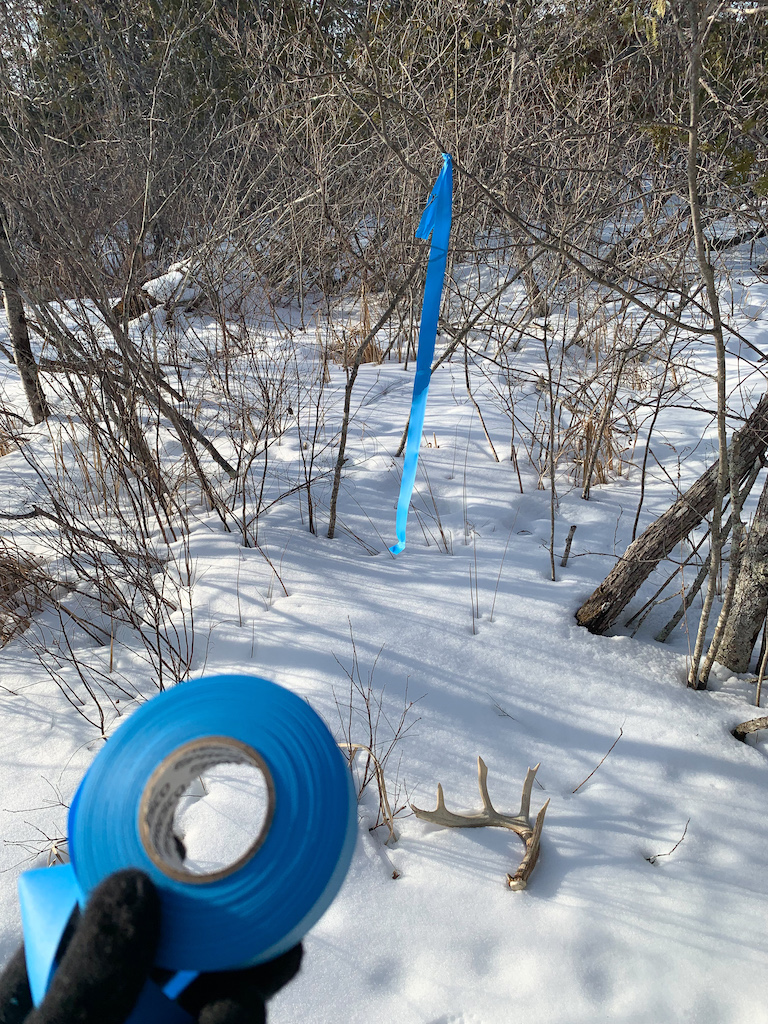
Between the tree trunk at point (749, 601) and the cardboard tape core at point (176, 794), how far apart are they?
1589 millimetres

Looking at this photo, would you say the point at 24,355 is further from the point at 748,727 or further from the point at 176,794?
the point at 748,727

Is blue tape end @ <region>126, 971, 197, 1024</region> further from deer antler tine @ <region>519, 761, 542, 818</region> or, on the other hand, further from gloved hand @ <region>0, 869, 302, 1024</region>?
deer antler tine @ <region>519, 761, 542, 818</region>

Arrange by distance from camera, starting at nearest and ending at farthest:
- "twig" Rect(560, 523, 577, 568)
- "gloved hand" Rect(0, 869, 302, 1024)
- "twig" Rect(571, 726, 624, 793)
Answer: "gloved hand" Rect(0, 869, 302, 1024) → "twig" Rect(571, 726, 624, 793) → "twig" Rect(560, 523, 577, 568)

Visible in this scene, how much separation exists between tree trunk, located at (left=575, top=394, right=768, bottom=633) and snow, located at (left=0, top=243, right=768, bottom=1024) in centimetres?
8

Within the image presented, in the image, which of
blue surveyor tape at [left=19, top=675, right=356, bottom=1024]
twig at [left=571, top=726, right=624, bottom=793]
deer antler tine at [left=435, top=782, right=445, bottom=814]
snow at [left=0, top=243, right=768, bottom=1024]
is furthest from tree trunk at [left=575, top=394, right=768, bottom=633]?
blue surveyor tape at [left=19, top=675, right=356, bottom=1024]

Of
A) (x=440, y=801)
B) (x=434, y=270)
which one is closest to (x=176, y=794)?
(x=440, y=801)

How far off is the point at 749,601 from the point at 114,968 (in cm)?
176

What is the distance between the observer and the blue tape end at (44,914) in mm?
620

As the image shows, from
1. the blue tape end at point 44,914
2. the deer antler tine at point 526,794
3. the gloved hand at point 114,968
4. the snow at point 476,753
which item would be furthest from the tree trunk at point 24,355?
the gloved hand at point 114,968

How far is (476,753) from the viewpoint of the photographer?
1695 mm

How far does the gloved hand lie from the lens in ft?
1.81

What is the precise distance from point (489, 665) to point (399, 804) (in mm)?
526

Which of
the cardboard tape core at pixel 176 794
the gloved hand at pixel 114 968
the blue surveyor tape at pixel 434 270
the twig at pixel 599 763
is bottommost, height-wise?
the twig at pixel 599 763

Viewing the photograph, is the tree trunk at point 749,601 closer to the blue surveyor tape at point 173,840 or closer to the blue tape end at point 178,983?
the blue surveyor tape at point 173,840
